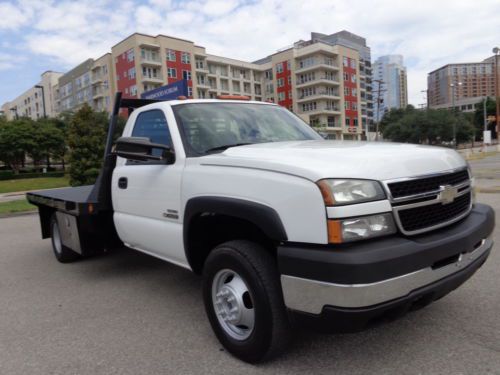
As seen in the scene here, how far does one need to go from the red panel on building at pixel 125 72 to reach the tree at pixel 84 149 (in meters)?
45.3

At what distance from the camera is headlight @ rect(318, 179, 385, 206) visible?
2340mm

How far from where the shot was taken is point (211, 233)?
3422 millimetres

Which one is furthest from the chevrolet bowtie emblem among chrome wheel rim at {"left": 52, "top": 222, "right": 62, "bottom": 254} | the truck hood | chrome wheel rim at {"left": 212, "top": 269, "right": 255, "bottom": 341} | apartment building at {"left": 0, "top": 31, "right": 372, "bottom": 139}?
apartment building at {"left": 0, "top": 31, "right": 372, "bottom": 139}

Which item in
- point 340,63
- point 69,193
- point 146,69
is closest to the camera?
point 69,193

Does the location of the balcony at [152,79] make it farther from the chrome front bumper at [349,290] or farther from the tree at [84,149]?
the chrome front bumper at [349,290]

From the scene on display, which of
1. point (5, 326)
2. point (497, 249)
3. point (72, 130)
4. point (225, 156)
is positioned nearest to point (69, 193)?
point (5, 326)

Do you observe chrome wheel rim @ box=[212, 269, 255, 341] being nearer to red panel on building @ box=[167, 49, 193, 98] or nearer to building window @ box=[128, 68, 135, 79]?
building window @ box=[128, 68, 135, 79]

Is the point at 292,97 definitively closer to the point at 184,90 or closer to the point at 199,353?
the point at 184,90

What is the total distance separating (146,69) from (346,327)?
2785 inches

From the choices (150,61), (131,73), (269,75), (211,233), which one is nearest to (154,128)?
(211,233)

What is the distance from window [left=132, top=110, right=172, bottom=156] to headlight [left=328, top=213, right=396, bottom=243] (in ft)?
6.26

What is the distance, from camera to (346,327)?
2346 millimetres

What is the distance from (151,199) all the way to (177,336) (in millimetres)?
1208

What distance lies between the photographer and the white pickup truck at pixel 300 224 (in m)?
2.31
